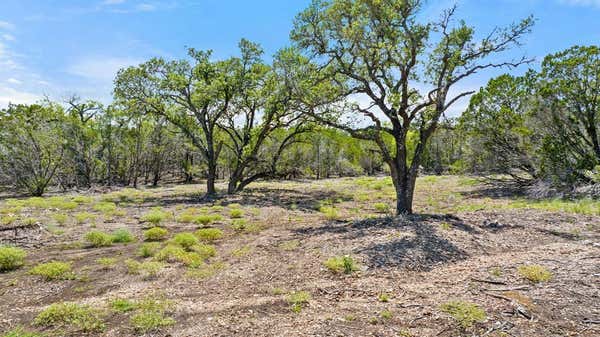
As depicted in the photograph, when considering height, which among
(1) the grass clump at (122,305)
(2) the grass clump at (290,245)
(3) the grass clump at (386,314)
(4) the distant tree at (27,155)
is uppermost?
(4) the distant tree at (27,155)

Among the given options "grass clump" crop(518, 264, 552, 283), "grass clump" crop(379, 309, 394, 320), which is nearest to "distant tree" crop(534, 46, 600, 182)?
"grass clump" crop(518, 264, 552, 283)

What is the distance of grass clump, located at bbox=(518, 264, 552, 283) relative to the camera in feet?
19.1

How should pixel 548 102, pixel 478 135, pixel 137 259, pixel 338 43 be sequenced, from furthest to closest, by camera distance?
pixel 478 135 → pixel 548 102 → pixel 338 43 → pixel 137 259

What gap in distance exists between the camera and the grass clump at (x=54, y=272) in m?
7.16

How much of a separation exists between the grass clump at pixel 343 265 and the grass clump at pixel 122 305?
12.4ft

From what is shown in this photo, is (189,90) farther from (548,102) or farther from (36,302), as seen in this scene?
(548,102)

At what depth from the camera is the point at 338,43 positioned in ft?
38.8

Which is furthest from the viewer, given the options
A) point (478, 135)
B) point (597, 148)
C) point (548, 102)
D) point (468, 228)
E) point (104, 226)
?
point (478, 135)

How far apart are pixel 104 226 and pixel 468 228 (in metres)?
12.8

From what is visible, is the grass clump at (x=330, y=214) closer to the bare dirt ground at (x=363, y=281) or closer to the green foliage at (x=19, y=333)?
the bare dirt ground at (x=363, y=281)

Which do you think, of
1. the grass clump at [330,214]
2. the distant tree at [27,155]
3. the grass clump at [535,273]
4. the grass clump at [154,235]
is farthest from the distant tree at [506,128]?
the distant tree at [27,155]

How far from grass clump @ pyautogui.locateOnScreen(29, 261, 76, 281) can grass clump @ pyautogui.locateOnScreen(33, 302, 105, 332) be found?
195 centimetres

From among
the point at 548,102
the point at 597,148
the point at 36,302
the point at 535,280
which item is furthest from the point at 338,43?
the point at 597,148

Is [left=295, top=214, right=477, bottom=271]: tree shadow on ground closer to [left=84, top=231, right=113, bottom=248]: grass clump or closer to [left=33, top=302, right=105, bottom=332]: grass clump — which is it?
[left=33, top=302, right=105, bottom=332]: grass clump
